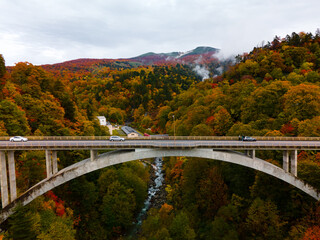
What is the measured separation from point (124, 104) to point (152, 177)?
238ft

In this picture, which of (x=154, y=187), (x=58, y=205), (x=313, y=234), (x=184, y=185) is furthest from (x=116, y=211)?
(x=313, y=234)

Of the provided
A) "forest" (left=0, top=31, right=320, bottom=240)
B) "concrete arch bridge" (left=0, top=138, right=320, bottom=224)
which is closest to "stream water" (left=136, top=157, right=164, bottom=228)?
"forest" (left=0, top=31, right=320, bottom=240)

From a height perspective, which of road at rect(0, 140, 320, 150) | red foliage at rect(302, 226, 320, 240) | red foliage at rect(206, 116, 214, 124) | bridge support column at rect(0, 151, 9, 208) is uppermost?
red foliage at rect(206, 116, 214, 124)

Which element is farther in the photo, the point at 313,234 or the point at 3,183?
the point at 3,183

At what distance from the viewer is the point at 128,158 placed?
2444 cm

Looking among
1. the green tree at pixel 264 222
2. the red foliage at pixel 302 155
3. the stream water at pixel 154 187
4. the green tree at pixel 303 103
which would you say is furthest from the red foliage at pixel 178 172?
the green tree at pixel 303 103

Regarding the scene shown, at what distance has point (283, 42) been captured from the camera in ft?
237

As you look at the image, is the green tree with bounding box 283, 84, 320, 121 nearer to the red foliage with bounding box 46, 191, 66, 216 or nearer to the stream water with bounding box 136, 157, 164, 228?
the stream water with bounding box 136, 157, 164, 228

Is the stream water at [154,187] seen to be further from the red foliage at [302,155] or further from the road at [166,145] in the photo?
the red foliage at [302,155]

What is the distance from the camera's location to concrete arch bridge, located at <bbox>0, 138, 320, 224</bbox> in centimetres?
2122

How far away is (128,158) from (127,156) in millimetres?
300

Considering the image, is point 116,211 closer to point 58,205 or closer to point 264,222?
point 58,205

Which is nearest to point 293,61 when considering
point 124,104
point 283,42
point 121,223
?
point 283,42

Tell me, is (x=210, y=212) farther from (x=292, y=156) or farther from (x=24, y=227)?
(x=24, y=227)
